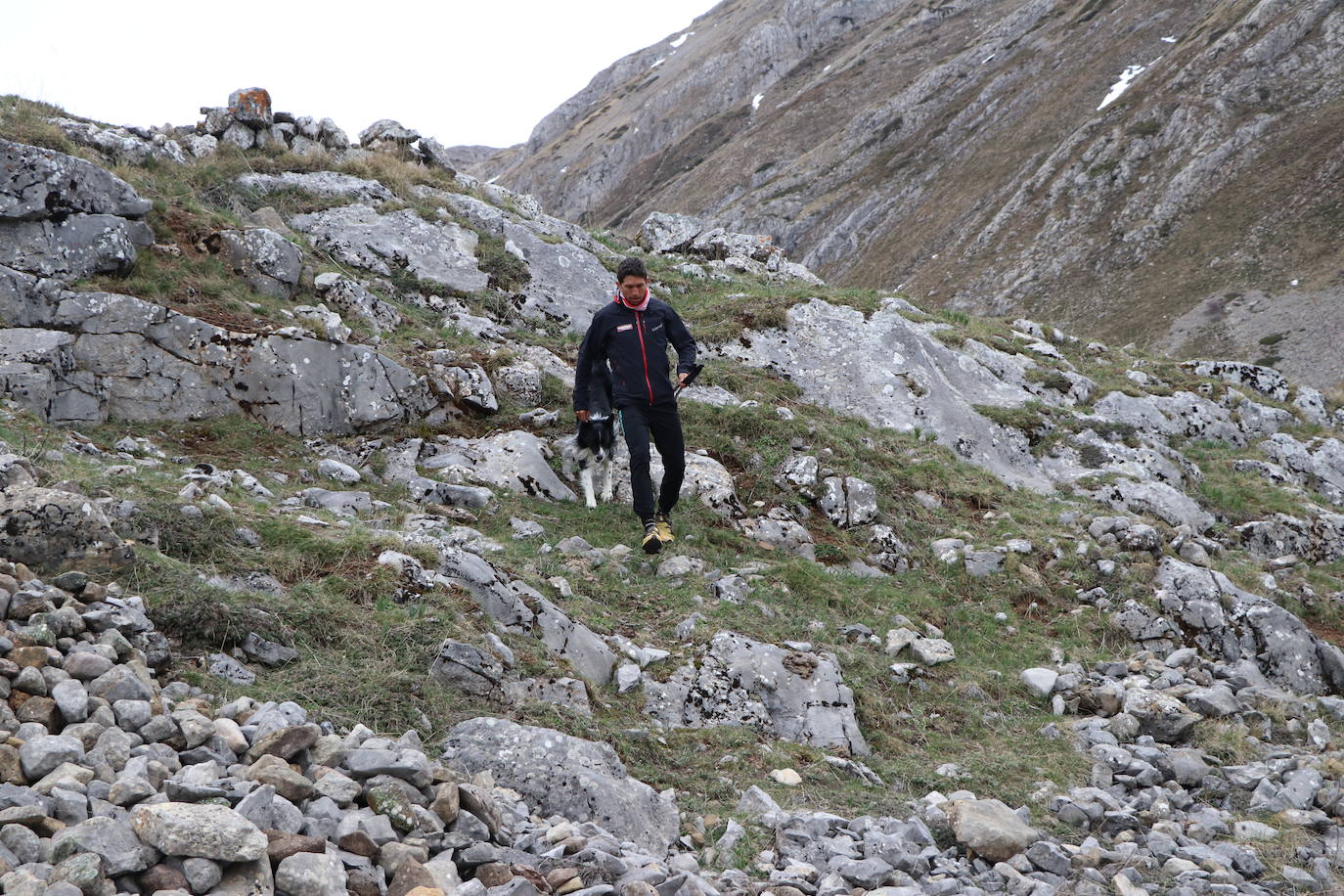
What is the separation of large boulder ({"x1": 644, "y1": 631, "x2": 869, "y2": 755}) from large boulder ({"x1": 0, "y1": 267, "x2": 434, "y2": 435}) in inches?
242

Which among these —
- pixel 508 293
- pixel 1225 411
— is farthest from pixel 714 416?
pixel 1225 411

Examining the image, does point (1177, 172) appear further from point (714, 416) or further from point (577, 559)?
point (577, 559)

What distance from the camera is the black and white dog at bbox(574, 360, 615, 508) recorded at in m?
9.83

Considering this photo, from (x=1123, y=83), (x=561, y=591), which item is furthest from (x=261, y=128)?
(x=1123, y=83)

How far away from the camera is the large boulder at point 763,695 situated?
20.6 ft

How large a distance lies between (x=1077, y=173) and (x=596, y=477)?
70.2m

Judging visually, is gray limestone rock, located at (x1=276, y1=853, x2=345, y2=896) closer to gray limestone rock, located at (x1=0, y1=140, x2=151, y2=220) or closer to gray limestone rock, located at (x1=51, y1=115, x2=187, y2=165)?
gray limestone rock, located at (x1=0, y1=140, x2=151, y2=220)

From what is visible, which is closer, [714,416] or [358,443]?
[358,443]

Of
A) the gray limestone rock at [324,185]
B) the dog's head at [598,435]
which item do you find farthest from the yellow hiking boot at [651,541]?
the gray limestone rock at [324,185]

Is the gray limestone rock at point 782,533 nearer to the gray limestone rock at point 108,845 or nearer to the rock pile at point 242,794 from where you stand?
the rock pile at point 242,794

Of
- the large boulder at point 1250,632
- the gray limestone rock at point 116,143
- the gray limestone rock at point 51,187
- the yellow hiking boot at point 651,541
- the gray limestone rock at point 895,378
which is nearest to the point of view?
the large boulder at point 1250,632

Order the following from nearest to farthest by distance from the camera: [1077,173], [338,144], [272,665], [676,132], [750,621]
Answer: [272,665]
[750,621]
[338,144]
[1077,173]
[676,132]

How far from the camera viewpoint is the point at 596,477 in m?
10.4

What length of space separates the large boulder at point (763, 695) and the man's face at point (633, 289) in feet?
12.7
